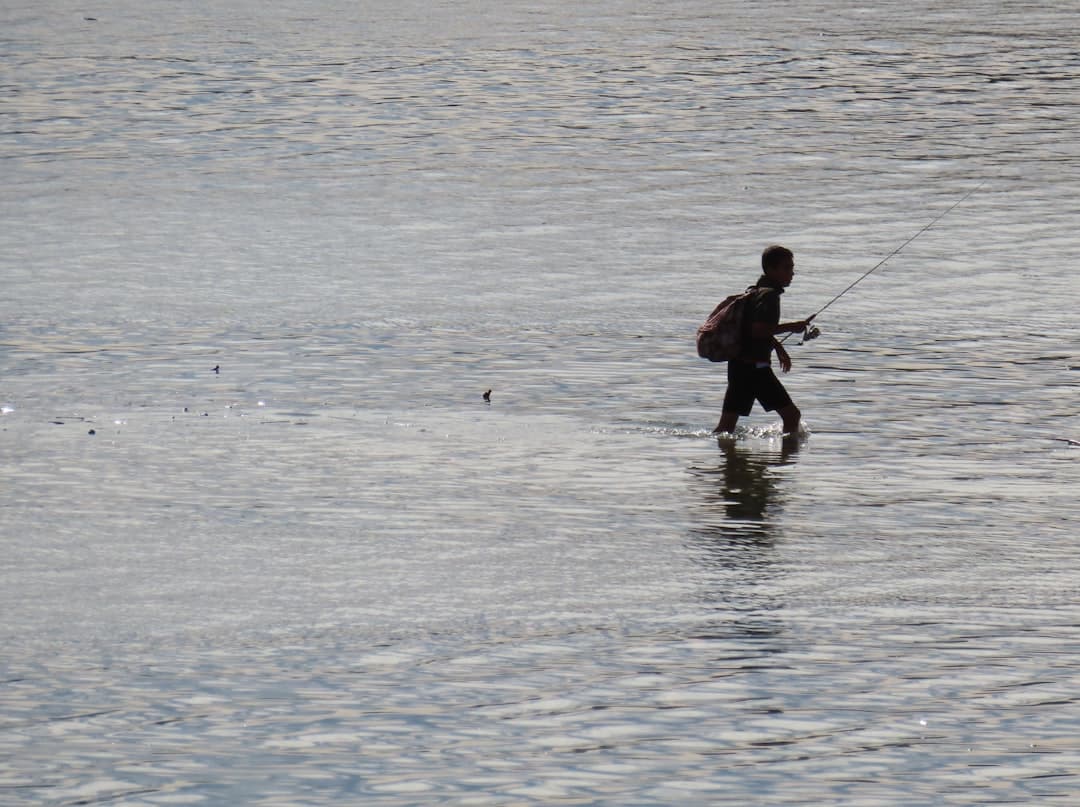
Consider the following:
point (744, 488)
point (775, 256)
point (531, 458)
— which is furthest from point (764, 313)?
point (531, 458)

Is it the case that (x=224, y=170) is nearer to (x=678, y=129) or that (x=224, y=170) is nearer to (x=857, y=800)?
(x=678, y=129)

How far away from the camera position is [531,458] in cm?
991

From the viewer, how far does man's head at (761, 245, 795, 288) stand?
10.4m

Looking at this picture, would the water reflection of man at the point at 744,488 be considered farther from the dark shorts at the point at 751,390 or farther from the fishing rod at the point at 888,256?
the fishing rod at the point at 888,256

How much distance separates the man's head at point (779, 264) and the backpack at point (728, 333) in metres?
0.14

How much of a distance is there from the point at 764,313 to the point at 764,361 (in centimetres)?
25

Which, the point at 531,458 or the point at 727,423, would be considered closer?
the point at 531,458

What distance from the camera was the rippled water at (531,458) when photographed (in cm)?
594

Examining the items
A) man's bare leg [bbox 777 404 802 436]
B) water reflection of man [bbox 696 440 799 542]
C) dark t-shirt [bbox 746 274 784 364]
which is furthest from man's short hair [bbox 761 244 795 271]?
water reflection of man [bbox 696 440 799 542]

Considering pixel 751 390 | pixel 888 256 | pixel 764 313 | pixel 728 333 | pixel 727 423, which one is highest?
pixel 764 313

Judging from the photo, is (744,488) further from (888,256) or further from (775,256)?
(888,256)

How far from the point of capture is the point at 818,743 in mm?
5879

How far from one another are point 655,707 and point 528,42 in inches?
933

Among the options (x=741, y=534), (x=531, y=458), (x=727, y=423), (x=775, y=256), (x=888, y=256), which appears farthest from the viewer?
(x=888, y=256)
